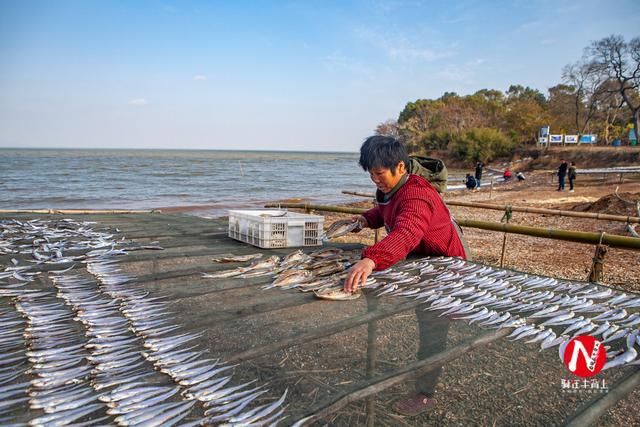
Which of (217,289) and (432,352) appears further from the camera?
(217,289)

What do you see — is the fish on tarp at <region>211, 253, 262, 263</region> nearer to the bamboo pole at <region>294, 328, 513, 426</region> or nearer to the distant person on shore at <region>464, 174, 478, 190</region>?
the bamboo pole at <region>294, 328, 513, 426</region>

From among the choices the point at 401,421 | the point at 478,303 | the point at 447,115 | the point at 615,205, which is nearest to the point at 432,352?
the point at 401,421

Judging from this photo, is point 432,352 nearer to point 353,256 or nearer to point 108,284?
point 353,256

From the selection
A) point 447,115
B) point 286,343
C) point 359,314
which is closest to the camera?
point 286,343

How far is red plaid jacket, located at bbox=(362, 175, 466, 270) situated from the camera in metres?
3.16

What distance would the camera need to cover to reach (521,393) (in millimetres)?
1984

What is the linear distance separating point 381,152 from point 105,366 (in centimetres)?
233

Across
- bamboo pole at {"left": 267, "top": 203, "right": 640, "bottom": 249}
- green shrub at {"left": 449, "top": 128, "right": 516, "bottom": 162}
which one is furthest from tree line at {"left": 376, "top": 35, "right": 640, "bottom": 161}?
bamboo pole at {"left": 267, "top": 203, "right": 640, "bottom": 249}

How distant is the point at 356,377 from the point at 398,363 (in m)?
0.26

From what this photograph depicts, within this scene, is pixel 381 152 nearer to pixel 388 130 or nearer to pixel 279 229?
pixel 279 229

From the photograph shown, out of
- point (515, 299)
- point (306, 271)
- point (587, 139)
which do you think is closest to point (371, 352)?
point (515, 299)

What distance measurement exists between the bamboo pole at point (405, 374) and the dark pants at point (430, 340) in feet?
0.12

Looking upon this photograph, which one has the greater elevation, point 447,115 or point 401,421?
point 447,115

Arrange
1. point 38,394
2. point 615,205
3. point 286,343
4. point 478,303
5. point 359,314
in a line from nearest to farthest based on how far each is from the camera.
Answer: point 38,394, point 286,343, point 359,314, point 478,303, point 615,205
